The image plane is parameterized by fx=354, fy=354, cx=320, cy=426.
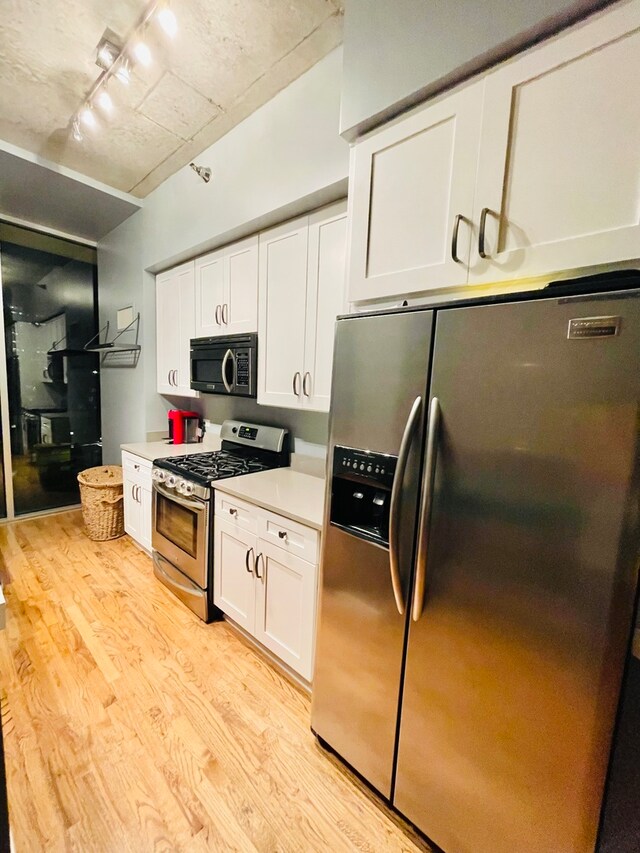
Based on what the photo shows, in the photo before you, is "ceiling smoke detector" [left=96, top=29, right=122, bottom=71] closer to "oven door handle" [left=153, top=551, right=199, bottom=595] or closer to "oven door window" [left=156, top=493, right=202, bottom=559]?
"oven door window" [left=156, top=493, right=202, bottom=559]

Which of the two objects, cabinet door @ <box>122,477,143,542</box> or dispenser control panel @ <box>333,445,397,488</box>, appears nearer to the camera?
dispenser control panel @ <box>333,445,397,488</box>

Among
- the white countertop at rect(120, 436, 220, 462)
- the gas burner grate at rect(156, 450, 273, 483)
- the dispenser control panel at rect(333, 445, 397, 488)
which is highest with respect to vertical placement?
the dispenser control panel at rect(333, 445, 397, 488)

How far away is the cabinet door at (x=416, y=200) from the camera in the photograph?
1.09m

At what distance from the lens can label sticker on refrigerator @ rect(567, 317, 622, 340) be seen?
766mm

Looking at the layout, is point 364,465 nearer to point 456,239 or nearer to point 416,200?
point 456,239

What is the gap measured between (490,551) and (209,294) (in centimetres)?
253

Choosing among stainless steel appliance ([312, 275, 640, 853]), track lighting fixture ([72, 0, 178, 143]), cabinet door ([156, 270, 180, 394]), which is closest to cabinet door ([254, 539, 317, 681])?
stainless steel appliance ([312, 275, 640, 853])

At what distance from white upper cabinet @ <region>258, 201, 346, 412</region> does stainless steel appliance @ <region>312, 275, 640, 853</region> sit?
697mm

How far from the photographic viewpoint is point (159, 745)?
1.49 m

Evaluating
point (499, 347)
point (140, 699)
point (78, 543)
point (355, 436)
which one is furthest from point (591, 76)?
point (78, 543)

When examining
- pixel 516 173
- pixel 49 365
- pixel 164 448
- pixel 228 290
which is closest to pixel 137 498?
pixel 164 448

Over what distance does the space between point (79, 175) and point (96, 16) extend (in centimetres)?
149

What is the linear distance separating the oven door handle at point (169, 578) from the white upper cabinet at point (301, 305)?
132 centimetres

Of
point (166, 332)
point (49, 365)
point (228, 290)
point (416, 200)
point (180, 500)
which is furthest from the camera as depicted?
point (49, 365)
